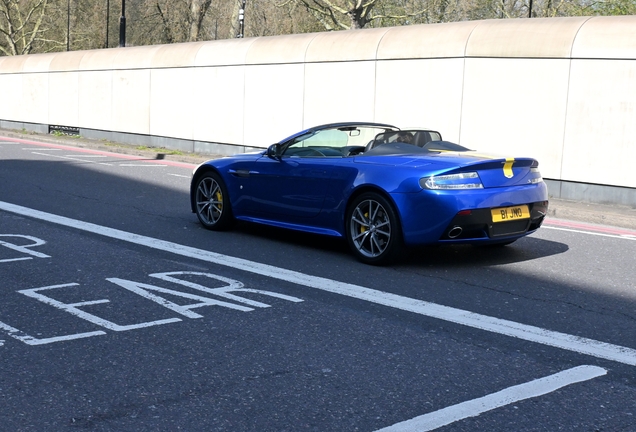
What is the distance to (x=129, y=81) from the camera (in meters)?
26.3

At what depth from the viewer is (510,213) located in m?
7.69

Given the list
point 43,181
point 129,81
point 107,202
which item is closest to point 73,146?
point 129,81

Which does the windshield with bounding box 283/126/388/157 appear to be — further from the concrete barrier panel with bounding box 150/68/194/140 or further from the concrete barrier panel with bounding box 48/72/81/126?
the concrete barrier panel with bounding box 48/72/81/126

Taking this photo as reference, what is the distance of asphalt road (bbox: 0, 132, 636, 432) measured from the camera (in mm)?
4035

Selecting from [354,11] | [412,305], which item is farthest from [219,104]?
[412,305]

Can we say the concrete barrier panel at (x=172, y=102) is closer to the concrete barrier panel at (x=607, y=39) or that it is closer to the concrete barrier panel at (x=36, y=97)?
the concrete barrier panel at (x=36, y=97)

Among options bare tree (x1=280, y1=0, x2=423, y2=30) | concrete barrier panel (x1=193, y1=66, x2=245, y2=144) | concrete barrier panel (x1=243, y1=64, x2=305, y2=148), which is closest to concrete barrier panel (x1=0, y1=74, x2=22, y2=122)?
bare tree (x1=280, y1=0, x2=423, y2=30)

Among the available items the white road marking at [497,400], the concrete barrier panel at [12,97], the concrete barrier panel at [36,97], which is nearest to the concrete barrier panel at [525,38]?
the white road marking at [497,400]

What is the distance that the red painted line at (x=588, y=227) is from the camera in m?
11.0

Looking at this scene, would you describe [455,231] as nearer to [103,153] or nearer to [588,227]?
[588,227]

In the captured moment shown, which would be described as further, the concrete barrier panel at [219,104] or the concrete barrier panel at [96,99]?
the concrete barrier panel at [96,99]

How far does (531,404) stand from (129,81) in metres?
23.8

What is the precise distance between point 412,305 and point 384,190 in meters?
1.65

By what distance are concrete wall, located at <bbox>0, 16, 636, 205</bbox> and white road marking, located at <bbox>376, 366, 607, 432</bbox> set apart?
387 inches
